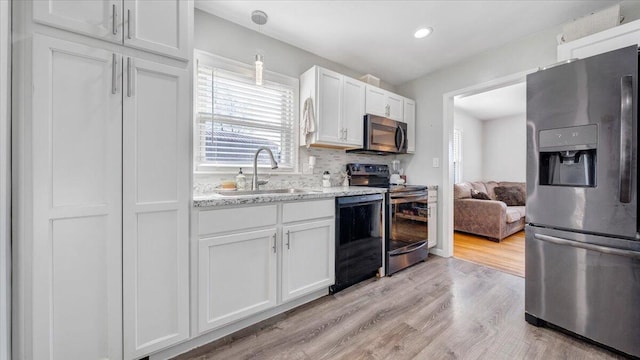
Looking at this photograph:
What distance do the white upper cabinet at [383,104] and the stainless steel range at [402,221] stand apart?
2.29ft

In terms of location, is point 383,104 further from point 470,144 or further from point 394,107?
point 470,144

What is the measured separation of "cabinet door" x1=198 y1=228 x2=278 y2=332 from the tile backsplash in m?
0.73

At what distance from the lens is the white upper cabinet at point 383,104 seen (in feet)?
9.82

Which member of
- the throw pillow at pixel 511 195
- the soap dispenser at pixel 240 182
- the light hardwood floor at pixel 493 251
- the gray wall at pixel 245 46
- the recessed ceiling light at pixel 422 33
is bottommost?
the light hardwood floor at pixel 493 251

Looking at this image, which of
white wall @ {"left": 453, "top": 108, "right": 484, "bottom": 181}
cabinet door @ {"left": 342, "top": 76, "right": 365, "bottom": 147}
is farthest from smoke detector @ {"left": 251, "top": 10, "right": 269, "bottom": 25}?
white wall @ {"left": 453, "top": 108, "right": 484, "bottom": 181}

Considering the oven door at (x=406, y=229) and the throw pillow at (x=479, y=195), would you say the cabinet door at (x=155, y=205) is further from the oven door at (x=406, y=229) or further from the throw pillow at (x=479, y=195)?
the throw pillow at (x=479, y=195)

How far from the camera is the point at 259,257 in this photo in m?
1.71

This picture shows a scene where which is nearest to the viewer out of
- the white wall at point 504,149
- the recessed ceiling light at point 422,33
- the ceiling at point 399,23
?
the ceiling at point 399,23

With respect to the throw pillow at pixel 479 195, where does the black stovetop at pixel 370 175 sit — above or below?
above

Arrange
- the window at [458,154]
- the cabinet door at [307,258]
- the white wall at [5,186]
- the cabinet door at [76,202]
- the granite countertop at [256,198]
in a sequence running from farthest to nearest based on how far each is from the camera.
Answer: the window at [458,154] < the cabinet door at [307,258] < the granite countertop at [256,198] < the cabinet door at [76,202] < the white wall at [5,186]

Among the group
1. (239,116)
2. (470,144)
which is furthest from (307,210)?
(470,144)

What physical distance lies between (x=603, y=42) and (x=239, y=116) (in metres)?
2.81

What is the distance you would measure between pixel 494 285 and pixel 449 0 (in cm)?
258

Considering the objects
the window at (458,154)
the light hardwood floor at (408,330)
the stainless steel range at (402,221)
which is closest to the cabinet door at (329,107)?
the stainless steel range at (402,221)
